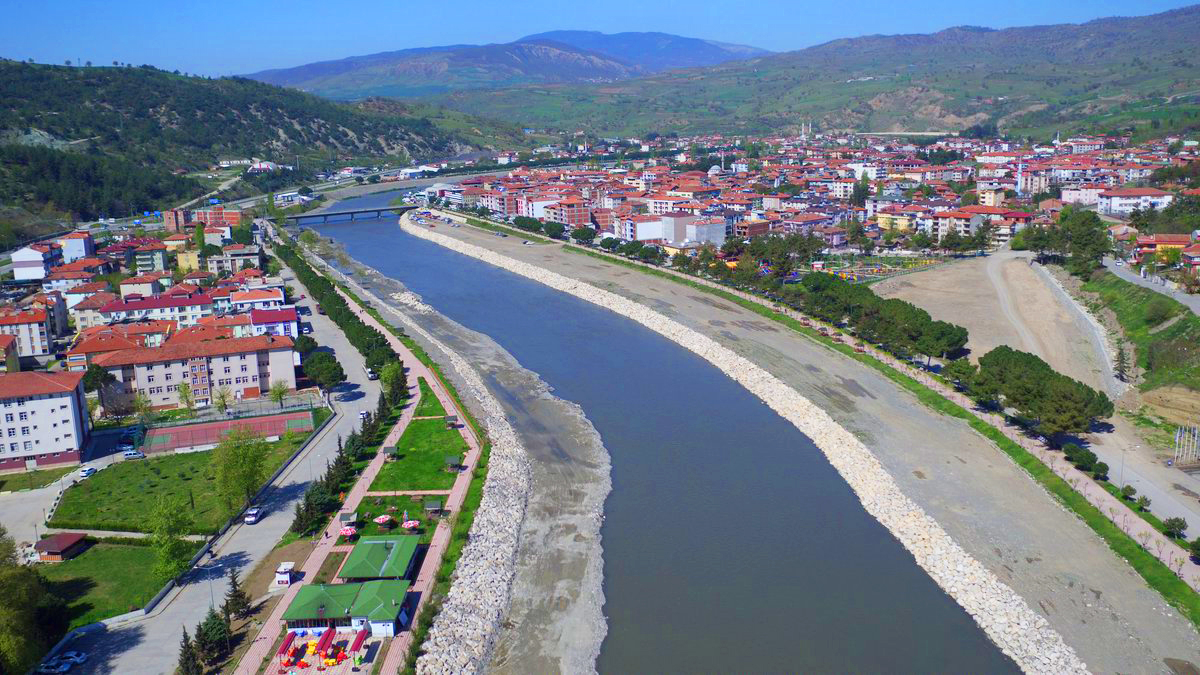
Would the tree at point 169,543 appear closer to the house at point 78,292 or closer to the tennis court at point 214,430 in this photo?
the tennis court at point 214,430

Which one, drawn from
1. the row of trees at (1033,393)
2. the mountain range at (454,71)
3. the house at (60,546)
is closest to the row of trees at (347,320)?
the house at (60,546)

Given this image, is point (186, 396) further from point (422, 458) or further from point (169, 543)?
point (169, 543)

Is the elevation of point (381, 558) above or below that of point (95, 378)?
below

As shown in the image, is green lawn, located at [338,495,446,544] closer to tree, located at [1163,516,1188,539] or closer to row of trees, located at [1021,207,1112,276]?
tree, located at [1163,516,1188,539]

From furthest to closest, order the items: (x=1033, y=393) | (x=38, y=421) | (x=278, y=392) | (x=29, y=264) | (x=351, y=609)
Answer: (x=29, y=264) → (x=278, y=392) → (x=1033, y=393) → (x=38, y=421) → (x=351, y=609)

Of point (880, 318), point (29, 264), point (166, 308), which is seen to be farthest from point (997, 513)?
point (29, 264)

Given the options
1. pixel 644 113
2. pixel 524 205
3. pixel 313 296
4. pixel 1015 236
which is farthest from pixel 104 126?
pixel 644 113

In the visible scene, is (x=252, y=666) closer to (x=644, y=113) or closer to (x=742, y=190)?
(x=742, y=190)
